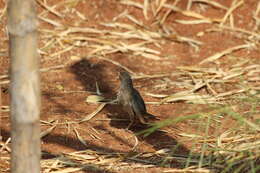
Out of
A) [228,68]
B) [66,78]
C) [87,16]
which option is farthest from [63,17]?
[228,68]

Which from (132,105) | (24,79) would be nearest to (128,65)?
(132,105)

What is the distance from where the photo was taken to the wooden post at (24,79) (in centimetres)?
307

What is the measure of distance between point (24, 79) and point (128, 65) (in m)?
4.83

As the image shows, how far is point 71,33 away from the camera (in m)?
8.45

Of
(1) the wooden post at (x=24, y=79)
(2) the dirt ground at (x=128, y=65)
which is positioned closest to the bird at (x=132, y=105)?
(2) the dirt ground at (x=128, y=65)

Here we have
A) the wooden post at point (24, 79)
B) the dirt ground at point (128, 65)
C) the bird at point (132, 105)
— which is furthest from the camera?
the bird at point (132, 105)

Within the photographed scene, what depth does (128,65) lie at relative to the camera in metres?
7.90

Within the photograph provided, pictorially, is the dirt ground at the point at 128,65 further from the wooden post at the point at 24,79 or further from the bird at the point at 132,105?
the wooden post at the point at 24,79

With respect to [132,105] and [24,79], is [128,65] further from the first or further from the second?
[24,79]

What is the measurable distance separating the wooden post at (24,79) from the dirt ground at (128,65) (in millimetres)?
1815

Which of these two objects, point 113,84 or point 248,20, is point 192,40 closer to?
point 248,20

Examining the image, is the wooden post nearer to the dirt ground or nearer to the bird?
the dirt ground

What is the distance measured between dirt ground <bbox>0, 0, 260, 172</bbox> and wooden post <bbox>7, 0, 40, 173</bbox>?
182cm

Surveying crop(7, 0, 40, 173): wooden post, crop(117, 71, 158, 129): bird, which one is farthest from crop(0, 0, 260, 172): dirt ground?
crop(7, 0, 40, 173): wooden post
